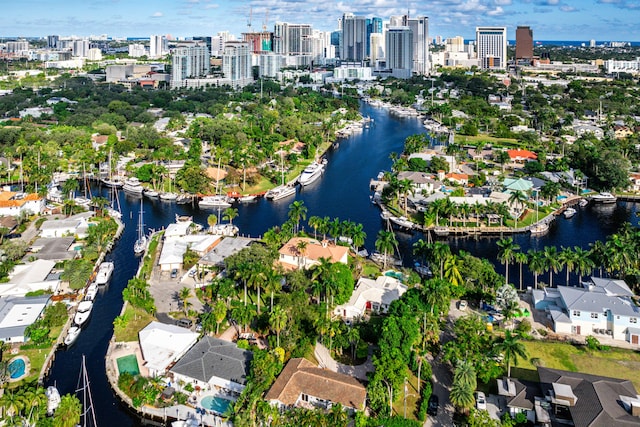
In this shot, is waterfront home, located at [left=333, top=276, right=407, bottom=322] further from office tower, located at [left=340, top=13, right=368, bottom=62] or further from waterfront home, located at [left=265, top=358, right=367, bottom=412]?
office tower, located at [left=340, top=13, right=368, bottom=62]

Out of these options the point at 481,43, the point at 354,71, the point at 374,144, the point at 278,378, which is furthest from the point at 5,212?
the point at 481,43

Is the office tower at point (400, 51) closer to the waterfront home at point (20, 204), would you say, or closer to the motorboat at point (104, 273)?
the waterfront home at point (20, 204)

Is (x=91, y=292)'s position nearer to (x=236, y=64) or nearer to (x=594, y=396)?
(x=594, y=396)

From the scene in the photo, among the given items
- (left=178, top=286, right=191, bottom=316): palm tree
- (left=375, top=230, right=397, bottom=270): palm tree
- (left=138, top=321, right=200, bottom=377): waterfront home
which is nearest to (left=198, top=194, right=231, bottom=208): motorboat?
(left=375, top=230, right=397, bottom=270): palm tree

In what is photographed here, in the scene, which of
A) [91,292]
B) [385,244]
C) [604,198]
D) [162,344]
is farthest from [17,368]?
[604,198]

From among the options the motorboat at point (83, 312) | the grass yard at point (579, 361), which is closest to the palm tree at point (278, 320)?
the grass yard at point (579, 361)

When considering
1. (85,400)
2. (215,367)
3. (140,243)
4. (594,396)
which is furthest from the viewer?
(140,243)
